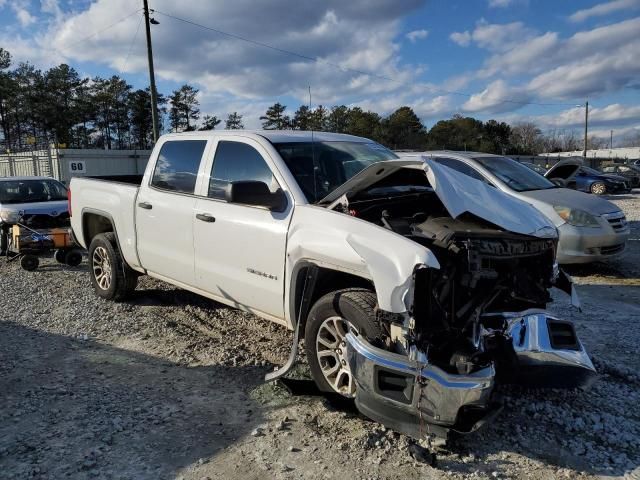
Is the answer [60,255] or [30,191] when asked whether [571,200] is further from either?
[30,191]

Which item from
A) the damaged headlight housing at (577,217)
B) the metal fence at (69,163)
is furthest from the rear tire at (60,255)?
the metal fence at (69,163)

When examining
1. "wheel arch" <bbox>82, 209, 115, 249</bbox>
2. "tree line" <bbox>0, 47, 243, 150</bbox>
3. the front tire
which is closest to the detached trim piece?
"wheel arch" <bbox>82, 209, 115, 249</bbox>

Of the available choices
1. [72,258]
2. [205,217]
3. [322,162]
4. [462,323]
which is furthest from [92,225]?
[462,323]

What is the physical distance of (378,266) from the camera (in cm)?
320

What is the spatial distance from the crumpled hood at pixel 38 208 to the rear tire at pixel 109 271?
3818 mm

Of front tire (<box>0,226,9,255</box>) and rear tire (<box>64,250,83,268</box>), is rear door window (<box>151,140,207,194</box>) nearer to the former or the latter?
rear tire (<box>64,250,83,268</box>)

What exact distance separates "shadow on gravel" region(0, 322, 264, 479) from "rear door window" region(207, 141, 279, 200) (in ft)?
5.27

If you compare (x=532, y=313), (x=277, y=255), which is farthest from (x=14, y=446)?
(x=532, y=313)

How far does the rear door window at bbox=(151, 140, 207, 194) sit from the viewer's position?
5.21 metres

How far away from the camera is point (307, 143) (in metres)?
4.79

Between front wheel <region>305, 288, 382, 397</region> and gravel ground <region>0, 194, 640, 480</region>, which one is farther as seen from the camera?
front wheel <region>305, 288, 382, 397</region>

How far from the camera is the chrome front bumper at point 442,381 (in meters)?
2.99

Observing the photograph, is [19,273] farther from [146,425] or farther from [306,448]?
[306,448]

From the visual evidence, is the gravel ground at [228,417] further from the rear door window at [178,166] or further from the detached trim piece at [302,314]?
the rear door window at [178,166]
